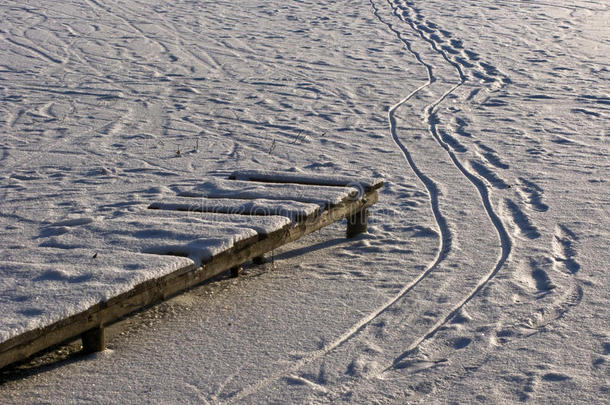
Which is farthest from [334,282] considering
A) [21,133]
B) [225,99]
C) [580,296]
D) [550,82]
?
[550,82]

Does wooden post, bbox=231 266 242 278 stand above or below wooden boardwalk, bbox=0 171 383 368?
below

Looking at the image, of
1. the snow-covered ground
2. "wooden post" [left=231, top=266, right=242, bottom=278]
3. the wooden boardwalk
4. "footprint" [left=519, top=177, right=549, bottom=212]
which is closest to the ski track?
the snow-covered ground

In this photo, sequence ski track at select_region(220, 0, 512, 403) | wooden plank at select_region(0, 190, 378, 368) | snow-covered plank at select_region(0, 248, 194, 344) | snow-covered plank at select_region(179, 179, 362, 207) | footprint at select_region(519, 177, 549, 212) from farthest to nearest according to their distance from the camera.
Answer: footprint at select_region(519, 177, 549, 212)
snow-covered plank at select_region(179, 179, 362, 207)
ski track at select_region(220, 0, 512, 403)
snow-covered plank at select_region(0, 248, 194, 344)
wooden plank at select_region(0, 190, 378, 368)

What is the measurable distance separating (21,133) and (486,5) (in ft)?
43.1


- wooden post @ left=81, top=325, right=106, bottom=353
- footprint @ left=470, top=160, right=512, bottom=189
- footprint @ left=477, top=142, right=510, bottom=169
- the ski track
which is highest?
footprint @ left=477, top=142, right=510, bottom=169

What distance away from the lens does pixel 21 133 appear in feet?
27.6

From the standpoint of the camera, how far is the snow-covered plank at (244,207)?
198 inches

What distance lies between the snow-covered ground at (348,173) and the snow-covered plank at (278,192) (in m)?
0.42

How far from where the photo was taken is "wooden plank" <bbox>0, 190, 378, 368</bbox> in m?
3.42

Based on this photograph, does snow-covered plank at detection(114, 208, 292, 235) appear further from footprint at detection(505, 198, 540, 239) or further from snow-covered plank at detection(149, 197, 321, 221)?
footprint at detection(505, 198, 540, 239)

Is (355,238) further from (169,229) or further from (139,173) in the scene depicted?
(139,173)

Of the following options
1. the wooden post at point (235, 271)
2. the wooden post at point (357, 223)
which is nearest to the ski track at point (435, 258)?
the wooden post at point (357, 223)

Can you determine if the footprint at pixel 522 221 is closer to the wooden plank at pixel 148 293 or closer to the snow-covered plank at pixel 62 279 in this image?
the wooden plank at pixel 148 293

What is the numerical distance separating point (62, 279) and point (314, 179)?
236cm
